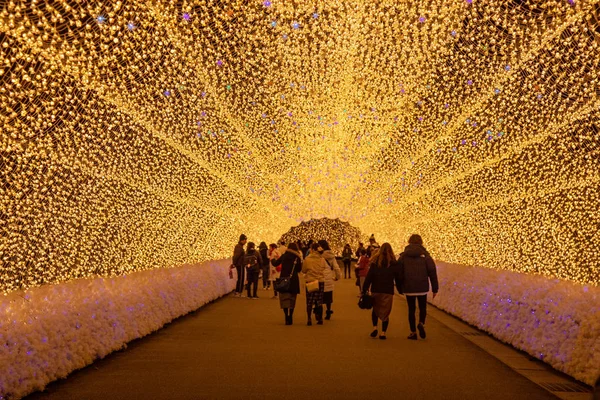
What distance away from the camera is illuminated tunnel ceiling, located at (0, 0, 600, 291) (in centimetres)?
1167

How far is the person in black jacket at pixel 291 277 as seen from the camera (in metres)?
15.7

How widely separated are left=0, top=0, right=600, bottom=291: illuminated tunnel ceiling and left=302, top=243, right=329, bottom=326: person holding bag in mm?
3707

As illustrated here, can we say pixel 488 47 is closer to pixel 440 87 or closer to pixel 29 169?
pixel 440 87

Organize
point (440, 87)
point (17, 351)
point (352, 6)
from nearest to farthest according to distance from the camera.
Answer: point (17, 351) → point (352, 6) → point (440, 87)

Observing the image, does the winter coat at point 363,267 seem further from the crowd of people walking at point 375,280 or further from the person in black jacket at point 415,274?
the person in black jacket at point 415,274

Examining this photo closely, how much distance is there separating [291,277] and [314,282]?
0.48 metres

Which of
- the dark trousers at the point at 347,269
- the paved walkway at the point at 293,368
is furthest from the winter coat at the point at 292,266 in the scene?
the dark trousers at the point at 347,269

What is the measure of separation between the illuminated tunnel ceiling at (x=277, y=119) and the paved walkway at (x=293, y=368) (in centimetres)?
299

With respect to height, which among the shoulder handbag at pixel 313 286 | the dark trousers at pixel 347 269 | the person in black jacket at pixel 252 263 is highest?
the dark trousers at pixel 347 269

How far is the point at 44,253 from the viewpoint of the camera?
13.2 meters

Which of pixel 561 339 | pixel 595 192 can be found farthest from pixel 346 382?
pixel 595 192

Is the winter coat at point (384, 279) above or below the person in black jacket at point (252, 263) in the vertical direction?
below

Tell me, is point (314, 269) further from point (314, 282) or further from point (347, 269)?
point (347, 269)

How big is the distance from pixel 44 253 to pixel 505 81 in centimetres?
892
